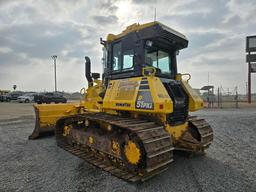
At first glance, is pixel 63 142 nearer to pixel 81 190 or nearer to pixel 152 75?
pixel 81 190

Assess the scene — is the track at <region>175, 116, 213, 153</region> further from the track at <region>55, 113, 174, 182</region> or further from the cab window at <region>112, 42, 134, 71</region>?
the cab window at <region>112, 42, 134, 71</region>

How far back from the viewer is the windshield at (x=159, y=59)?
493 centimetres

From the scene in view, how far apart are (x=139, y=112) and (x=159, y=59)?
1.57m

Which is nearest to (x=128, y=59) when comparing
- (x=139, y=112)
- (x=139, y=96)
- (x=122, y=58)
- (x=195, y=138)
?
(x=122, y=58)

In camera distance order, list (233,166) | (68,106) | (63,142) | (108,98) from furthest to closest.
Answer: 1. (68,106)
2. (63,142)
3. (108,98)
4. (233,166)

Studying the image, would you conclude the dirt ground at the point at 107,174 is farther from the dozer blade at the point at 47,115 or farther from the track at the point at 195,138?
the dozer blade at the point at 47,115

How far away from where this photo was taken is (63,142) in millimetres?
6504

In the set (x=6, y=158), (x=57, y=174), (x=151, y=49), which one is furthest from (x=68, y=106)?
(x=151, y=49)

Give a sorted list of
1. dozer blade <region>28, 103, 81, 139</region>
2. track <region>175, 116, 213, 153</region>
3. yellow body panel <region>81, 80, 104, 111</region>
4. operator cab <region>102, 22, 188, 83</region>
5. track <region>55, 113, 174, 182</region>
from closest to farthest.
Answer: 1. track <region>55, 113, 174, 182</region>
2. operator cab <region>102, 22, 188, 83</region>
3. track <region>175, 116, 213, 153</region>
4. yellow body panel <region>81, 80, 104, 111</region>
5. dozer blade <region>28, 103, 81, 139</region>

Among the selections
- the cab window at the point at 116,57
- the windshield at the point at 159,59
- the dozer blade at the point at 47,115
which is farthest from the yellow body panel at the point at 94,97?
the windshield at the point at 159,59

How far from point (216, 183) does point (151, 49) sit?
328 centimetres

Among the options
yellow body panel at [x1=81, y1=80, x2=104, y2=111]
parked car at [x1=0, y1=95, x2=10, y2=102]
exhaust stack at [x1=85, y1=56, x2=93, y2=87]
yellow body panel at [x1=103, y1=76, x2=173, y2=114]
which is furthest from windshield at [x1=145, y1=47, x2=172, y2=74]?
parked car at [x1=0, y1=95, x2=10, y2=102]

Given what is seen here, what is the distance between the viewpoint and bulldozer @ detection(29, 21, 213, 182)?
12.7 feet

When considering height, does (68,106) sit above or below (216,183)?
above
